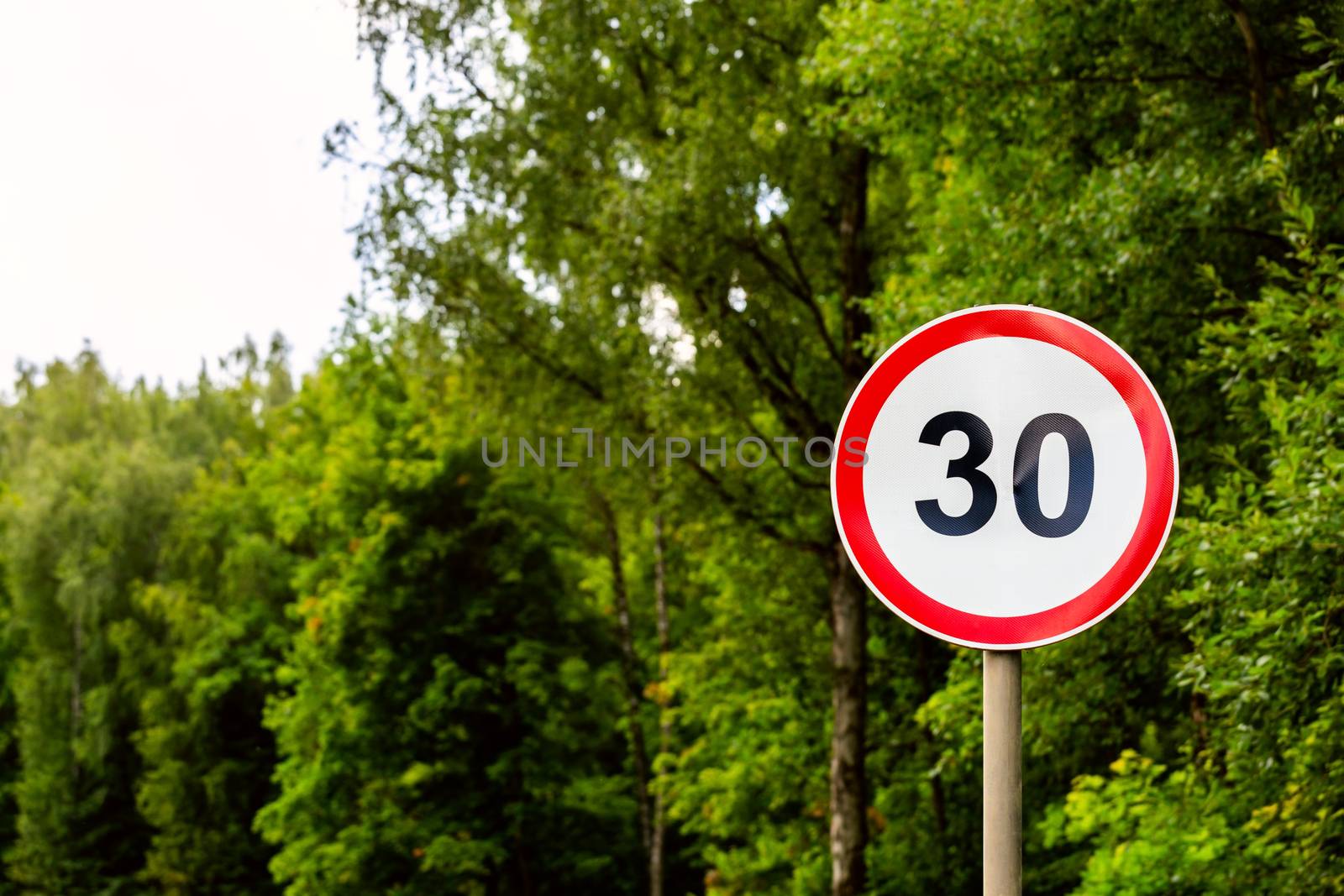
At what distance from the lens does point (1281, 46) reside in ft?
23.6

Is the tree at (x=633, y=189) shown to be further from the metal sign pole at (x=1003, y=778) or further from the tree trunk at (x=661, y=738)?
the metal sign pole at (x=1003, y=778)

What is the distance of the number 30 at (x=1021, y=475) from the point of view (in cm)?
194

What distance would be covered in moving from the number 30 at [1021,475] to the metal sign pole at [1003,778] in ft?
0.71

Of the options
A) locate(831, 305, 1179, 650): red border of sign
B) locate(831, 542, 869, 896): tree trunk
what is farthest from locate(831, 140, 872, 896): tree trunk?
locate(831, 305, 1179, 650): red border of sign

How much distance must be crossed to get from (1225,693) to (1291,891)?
123 centimetres

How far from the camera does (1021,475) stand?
196 cm

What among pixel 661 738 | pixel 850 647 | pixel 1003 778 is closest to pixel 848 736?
pixel 850 647

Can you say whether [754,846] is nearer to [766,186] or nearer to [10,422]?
[766,186]

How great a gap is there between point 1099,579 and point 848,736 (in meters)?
11.0

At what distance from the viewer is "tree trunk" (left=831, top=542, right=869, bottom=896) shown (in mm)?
12156

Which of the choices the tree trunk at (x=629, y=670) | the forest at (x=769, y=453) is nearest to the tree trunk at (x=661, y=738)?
the forest at (x=769, y=453)

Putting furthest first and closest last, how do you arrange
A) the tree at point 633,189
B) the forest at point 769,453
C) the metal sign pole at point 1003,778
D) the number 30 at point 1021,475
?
the tree at point 633,189 → the forest at point 769,453 → the number 30 at point 1021,475 → the metal sign pole at point 1003,778

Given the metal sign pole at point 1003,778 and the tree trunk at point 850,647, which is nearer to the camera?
the metal sign pole at point 1003,778

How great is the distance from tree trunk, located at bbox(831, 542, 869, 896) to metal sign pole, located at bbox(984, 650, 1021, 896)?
1037cm
